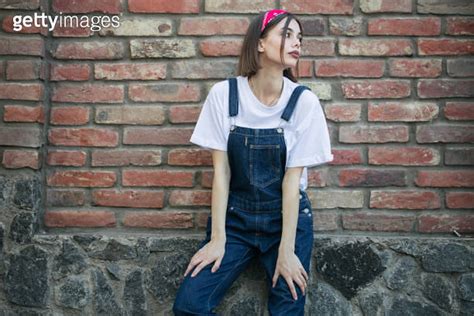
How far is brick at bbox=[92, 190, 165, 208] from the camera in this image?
2.63 metres

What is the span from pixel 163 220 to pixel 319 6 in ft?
4.13

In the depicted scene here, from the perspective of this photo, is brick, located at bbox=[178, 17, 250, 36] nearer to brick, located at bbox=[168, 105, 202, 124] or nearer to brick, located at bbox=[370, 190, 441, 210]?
brick, located at bbox=[168, 105, 202, 124]

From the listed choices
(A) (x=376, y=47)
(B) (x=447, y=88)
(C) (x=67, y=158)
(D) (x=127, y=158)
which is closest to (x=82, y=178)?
(C) (x=67, y=158)

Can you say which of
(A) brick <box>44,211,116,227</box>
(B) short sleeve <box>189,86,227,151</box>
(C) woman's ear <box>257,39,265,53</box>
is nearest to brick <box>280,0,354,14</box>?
(C) woman's ear <box>257,39,265,53</box>

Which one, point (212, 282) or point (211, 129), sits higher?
point (211, 129)

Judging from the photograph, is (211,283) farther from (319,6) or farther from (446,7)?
(446,7)

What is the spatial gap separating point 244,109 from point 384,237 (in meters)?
0.90

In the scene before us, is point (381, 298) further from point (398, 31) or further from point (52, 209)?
point (52, 209)

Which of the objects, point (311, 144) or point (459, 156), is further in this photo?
point (459, 156)

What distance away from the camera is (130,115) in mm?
2652

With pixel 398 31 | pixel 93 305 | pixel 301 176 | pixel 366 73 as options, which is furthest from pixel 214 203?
pixel 398 31

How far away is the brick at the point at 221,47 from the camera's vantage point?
2627 mm

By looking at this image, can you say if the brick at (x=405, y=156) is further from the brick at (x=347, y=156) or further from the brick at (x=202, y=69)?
the brick at (x=202, y=69)

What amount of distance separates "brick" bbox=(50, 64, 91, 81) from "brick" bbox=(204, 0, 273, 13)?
2.13 ft
